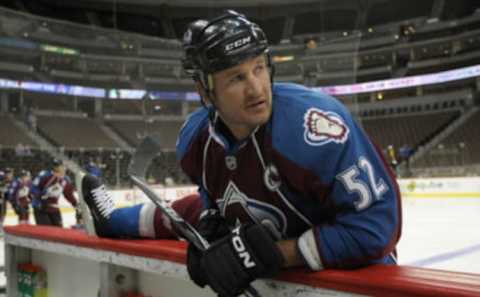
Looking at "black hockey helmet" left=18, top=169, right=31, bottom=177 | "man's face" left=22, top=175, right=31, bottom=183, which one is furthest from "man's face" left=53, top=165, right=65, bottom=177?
"man's face" left=22, top=175, right=31, bottom=183

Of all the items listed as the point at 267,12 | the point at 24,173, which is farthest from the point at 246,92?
the point at 267,12

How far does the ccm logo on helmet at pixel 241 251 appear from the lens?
34.6 inches

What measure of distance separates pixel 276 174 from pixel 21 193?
551 cm

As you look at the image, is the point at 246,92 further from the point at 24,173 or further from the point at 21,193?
the point at 21,193

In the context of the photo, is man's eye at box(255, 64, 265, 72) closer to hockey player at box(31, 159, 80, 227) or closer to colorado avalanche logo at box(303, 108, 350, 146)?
colorado avalanche logo at box(303, 108, 350, 146)

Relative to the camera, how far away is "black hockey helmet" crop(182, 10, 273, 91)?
96cm

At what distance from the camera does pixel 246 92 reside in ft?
3.20

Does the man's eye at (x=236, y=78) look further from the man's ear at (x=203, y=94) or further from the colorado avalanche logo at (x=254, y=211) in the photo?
the colorado avalanche logo at (x=254, y=211)

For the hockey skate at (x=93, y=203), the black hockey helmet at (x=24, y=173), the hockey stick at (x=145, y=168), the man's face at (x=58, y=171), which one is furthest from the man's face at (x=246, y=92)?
the black hockey helmet at (x=24, y=173)

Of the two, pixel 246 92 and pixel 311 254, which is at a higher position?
pixel 246 92

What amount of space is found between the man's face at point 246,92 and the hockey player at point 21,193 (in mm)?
5301

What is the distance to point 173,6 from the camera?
13453mm

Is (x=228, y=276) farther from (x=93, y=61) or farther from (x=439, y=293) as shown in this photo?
(x=93, y=61)

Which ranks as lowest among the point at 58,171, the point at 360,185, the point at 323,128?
the point at 58,171
